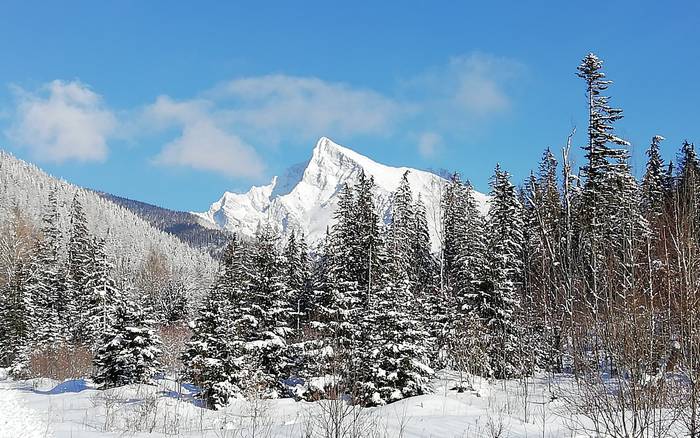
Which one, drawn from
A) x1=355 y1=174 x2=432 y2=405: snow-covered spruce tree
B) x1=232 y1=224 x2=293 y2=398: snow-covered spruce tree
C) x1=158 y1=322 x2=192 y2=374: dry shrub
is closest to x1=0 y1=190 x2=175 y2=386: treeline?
x1=158 y1=322 x2=192 y2=374: dry shrub

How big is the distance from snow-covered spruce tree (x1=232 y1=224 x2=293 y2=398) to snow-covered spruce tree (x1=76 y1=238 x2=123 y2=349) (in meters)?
20.7

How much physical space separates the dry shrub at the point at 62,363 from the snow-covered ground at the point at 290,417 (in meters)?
10.7

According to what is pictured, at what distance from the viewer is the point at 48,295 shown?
184 feet

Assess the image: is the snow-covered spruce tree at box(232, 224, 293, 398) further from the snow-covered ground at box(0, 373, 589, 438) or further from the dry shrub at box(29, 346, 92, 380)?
the dry shrub at box(29, 346, 92, 380)

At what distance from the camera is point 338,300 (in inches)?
1075

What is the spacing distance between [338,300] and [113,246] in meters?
139

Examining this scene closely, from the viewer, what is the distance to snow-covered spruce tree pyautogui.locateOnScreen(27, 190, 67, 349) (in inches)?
1850

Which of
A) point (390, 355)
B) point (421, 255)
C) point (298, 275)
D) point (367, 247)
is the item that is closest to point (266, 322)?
point (367, 247)

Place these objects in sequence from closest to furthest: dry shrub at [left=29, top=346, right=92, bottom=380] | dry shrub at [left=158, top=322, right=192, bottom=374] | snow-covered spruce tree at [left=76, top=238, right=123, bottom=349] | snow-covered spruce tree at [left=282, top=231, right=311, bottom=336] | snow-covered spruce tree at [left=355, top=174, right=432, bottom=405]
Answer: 1. snow-covered spruce tree at [left=355, top=174, right=432, bottom=405]
2. dry shrub at [left=29, top=346, right=92, bottom=380]
3. snow-covered spruce tree at [left=282, top=231, right=311, bottom=336]
4. dry shrub at [left=158, top=322, right=192, bottom=374]
5. snow-covered spruce tree at [left=76, top=238, right=123, bottom=349]

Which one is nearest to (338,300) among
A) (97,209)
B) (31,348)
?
(31,348)

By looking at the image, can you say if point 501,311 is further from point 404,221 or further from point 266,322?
point 404,221

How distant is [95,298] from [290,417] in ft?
118

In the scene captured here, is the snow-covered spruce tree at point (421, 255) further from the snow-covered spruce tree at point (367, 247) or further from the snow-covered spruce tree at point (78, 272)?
the snow-covered spruce tree at point (78, 272)

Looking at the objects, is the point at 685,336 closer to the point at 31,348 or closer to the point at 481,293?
the point at 481,293
